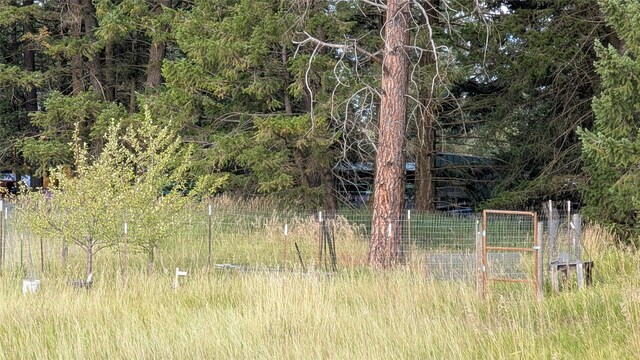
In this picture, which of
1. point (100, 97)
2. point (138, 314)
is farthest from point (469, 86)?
point (138, 314)

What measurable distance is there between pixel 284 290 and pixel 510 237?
627 centimetres

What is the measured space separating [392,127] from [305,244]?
116 inches

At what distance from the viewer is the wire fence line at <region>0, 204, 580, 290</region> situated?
9.74 meters

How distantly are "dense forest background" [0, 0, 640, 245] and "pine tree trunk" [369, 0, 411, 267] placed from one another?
0.13 metres

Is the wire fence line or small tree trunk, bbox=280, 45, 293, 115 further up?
small tree trunk, bbox=280, 45, 293, 115

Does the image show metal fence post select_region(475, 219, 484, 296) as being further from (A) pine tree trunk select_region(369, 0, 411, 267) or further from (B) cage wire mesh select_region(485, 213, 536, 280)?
(A) pine tree trunk select_region(369, 0, 411, 267)

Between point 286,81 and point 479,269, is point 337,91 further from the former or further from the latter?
point 479,269

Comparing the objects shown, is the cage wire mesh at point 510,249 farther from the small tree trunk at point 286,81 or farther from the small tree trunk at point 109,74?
the small tree trunk at point 109,74

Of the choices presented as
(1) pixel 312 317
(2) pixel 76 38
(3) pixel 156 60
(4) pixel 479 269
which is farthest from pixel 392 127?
(2) pixel 76 38

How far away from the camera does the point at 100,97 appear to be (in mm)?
21281

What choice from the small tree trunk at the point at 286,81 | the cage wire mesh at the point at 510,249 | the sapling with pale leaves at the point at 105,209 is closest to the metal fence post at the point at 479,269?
the cage wire mesh at the point at 510,249

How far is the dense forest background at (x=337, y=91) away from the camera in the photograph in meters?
14.5

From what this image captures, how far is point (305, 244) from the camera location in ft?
40.8

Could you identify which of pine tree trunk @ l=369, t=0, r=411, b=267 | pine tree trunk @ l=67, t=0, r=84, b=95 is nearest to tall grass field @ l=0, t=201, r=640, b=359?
pine tree trunk @ l=369, t=0, r=411, b=267
